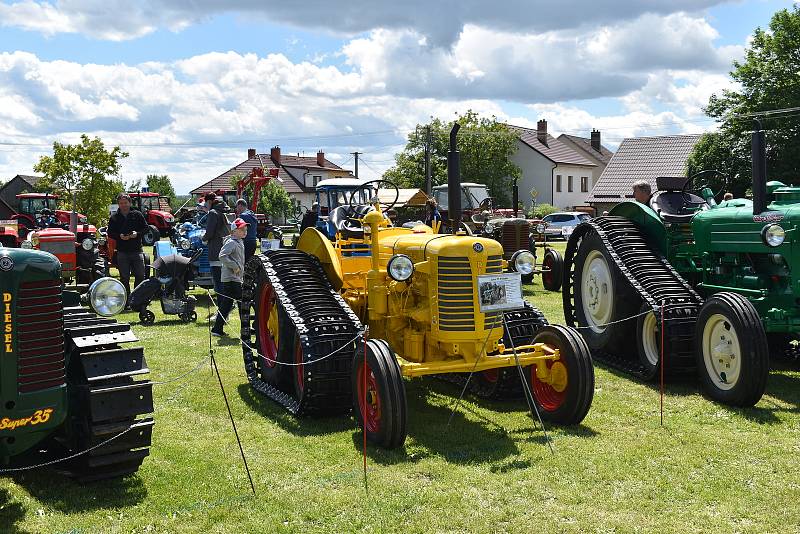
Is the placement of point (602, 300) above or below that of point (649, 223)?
below

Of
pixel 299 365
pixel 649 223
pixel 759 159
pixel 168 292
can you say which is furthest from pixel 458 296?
pixel 168 292

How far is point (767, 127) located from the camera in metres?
30.6

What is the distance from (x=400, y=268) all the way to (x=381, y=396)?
0.97 metres

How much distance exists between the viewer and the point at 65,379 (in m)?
4.46

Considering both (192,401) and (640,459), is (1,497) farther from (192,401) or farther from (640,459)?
(640,459)

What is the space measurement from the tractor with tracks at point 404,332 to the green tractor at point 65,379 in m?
1.54

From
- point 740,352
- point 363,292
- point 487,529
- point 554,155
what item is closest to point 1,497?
point 487,529

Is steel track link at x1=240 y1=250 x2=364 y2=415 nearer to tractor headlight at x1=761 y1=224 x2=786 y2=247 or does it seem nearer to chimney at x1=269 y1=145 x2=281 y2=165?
tractor headlight at x1=761 y1=224 x2=786 y2=247

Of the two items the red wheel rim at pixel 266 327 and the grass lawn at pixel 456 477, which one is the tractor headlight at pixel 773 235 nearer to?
the grass lawn at pixel 456 477

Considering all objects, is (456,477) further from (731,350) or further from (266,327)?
(266,327)

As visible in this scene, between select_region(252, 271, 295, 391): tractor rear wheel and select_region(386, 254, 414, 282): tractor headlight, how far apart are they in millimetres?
1540

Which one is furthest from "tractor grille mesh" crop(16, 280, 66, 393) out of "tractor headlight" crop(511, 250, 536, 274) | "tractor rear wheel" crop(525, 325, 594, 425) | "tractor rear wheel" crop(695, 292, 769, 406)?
"tractor rear wheel" crop(695, 292, 769, 406)

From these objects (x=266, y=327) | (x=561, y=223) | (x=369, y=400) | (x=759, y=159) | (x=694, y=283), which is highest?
(x=759, y=159)

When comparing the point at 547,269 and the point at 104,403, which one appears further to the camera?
the point at 547,269
